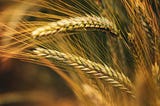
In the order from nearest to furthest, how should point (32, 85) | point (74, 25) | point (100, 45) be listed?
point (74, 25), point (100, 45), point (32, 85)

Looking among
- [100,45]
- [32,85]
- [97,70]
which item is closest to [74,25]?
[97,70]

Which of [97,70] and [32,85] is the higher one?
[97,70]

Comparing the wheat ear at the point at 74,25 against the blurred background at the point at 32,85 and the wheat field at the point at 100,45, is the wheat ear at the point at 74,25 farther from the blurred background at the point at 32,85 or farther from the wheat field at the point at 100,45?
the blurred background at the point at 32,85

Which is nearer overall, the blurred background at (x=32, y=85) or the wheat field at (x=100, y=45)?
the wheat field at (x=100, y=45)

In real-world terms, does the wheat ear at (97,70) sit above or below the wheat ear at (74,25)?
below

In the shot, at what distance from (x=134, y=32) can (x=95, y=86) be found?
7.7 inches

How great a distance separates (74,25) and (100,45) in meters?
0.26

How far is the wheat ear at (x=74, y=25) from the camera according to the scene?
1003mm

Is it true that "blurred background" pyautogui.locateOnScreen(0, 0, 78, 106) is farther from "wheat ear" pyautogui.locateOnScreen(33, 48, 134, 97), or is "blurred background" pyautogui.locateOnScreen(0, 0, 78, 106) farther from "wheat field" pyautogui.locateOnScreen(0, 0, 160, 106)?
"wheat ear" pyautogui.locateOnScreen(33, 48, 134, 97)

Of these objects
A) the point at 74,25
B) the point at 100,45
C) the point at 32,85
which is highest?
the point at 74,25

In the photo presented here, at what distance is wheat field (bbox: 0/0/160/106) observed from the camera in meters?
1.07

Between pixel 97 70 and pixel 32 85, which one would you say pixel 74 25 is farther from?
pixel 32 85

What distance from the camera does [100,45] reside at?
1.29m

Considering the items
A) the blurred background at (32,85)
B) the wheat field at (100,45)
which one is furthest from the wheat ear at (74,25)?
the blurred background at (32,85)
